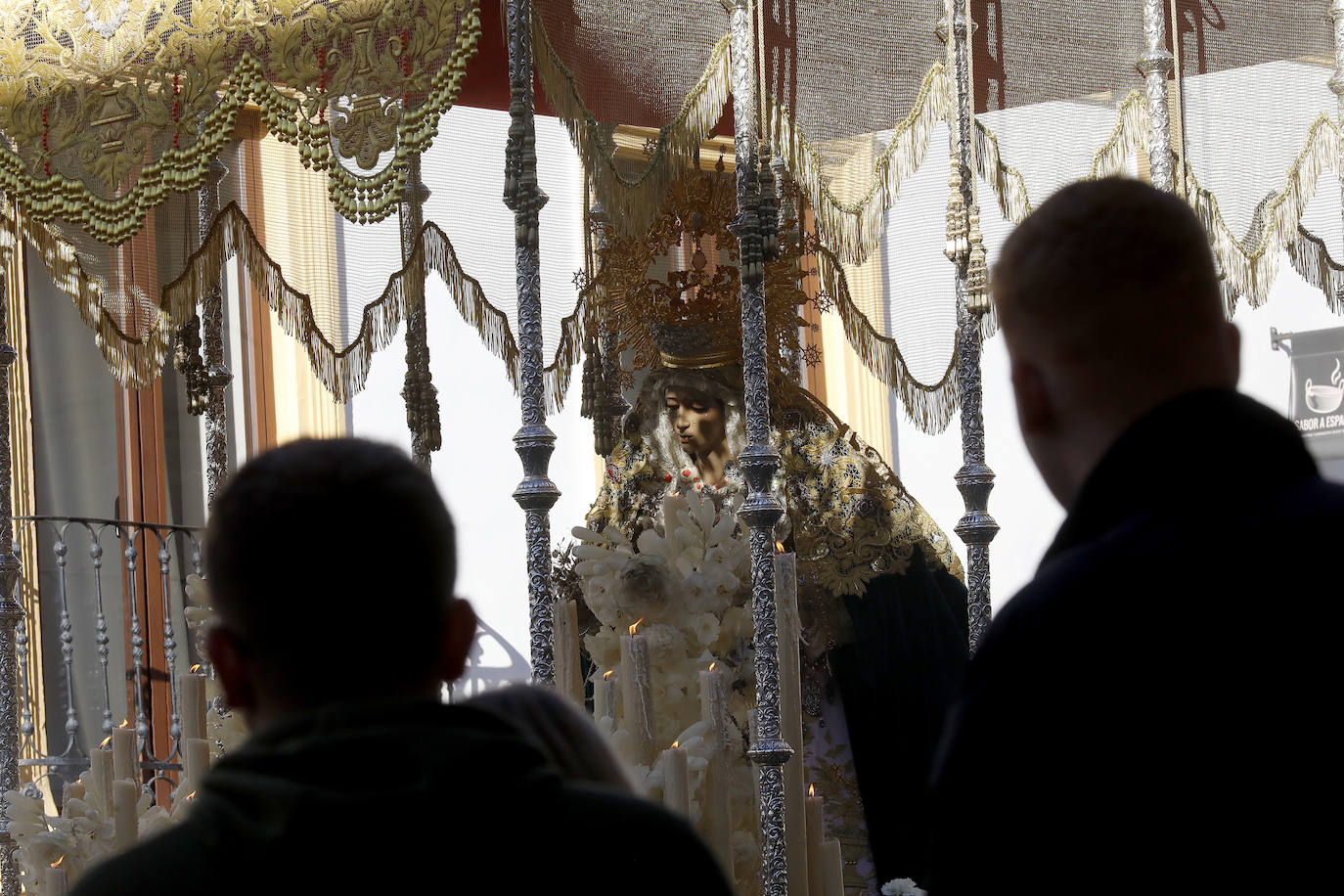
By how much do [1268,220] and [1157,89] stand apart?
1.35ft

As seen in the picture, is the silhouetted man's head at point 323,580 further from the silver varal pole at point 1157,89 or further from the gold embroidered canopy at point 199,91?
the silver varal pole at point 1157,89

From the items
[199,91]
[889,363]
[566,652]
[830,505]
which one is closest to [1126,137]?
[889,363]

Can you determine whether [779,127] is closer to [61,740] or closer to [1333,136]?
Answer: [1333,136]

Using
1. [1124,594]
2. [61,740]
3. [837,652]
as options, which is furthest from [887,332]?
[61,740]

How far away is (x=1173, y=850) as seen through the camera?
105 centimetres

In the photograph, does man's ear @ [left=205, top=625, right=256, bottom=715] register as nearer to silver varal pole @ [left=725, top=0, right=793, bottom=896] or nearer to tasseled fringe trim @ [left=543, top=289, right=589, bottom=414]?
silver varal pole @ [left=725, top=0, right=793, bottom=896]

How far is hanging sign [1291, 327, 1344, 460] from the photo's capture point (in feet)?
20.8

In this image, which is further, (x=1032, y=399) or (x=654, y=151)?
(x=654, y=151)

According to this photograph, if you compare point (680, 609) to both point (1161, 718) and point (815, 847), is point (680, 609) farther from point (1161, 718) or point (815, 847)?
point (1161, 718)

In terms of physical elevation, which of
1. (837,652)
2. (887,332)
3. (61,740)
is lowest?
(61,740)

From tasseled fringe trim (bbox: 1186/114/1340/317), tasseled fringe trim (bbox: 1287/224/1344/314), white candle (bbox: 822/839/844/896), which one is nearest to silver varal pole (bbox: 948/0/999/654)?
tasseled fringe trim (bbox: 1186/114/1340/317)

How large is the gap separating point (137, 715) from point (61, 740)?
114 centimetres

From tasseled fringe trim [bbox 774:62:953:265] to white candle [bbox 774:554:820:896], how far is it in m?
0.66

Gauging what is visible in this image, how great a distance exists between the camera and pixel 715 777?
9.93 ft
